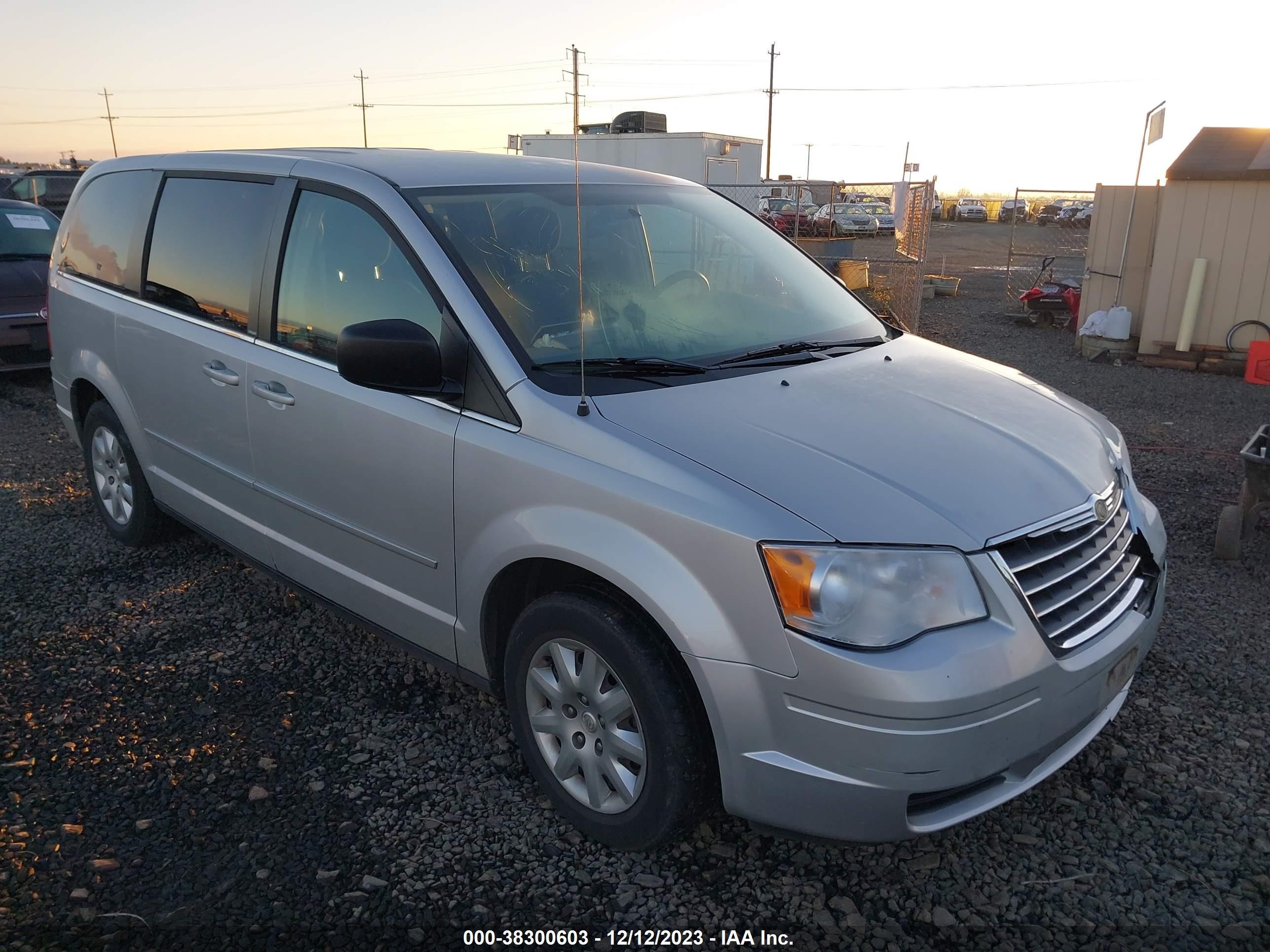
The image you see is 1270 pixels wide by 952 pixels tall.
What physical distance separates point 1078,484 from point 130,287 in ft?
13.0

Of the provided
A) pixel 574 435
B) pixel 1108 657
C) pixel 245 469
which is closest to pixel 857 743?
pixel 1108 657

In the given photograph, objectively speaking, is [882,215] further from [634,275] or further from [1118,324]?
[634,275]

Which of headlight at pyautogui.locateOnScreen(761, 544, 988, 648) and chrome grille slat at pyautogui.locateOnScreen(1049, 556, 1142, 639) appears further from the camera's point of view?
chrome grille slat at pyautogui.locateOnScreen(1049, 556, 1142, 639)

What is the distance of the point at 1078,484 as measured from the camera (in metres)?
2.54

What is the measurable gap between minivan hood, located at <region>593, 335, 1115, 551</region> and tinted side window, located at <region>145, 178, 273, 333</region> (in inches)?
69.9

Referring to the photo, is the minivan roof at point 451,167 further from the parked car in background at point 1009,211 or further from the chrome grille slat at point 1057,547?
the parked car in background at point 1009,211

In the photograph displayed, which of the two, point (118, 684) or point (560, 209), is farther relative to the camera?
point (118, 684)

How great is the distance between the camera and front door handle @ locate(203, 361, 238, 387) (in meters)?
3.47

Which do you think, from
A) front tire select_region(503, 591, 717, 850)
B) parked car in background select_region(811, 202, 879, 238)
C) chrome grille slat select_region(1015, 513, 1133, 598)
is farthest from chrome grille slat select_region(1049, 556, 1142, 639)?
parked car in background select_region(811, 202, 879, 238)

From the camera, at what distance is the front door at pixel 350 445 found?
2.81 metres

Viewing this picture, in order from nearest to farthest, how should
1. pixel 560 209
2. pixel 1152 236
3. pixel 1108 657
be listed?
pixel 1108 657 < pixel 560 209 < pixel 1152 236

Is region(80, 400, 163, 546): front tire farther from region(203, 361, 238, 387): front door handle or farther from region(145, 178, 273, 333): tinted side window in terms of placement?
region(203, 361, 238, 387): front door handle

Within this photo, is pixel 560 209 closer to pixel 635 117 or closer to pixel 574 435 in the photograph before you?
pixel 574 435

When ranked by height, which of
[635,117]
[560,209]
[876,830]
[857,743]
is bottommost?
[876,830]
